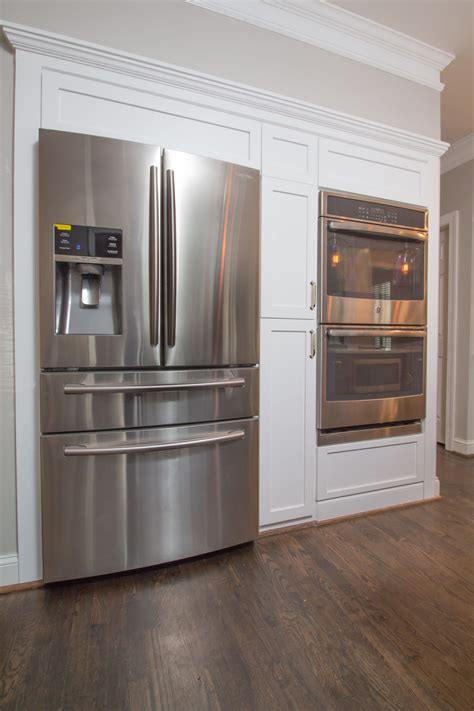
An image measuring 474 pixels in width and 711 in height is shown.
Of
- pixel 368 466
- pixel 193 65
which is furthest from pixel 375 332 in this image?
pixel 193 65

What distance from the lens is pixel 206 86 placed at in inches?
65.3

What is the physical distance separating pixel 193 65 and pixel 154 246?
1.00 m

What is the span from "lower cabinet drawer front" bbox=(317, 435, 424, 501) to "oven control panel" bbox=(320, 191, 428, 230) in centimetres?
134

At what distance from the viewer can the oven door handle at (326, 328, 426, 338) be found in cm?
196

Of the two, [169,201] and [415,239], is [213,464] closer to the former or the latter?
[169,201]

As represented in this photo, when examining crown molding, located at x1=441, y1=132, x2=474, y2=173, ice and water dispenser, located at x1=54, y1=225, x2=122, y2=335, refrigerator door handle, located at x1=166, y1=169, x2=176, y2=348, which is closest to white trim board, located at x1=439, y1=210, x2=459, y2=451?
crown molding, located at x1=441, y1=132, x2=474, y2=173

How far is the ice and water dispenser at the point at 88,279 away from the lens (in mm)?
1382

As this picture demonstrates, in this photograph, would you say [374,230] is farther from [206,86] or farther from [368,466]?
[368,466]

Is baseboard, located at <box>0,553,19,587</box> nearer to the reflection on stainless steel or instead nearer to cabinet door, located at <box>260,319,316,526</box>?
cabinet door, located at <box>260,319,316,526</box>

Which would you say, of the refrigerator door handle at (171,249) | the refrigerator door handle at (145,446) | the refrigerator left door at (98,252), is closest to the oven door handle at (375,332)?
the refrigerator door handle at (145,446)

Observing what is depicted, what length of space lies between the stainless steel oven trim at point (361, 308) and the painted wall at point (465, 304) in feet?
4.54

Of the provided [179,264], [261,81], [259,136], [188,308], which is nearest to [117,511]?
[188,308]

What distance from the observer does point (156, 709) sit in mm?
955

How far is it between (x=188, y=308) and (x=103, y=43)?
1239 millimetres
